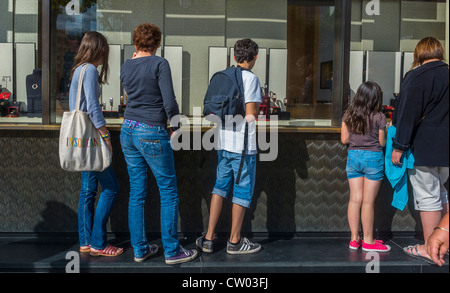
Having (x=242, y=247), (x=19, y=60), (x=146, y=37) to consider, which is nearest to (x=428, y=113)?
(x=242, y=247)

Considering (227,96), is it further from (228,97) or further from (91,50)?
(91,50)

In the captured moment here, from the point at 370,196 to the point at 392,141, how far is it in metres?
0.47

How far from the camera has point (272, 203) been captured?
4379 millimetres

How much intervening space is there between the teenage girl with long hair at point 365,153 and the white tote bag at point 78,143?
6.41 ft

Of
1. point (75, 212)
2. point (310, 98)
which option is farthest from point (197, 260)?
point (310, 98)

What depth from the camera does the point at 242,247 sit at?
3.94 m

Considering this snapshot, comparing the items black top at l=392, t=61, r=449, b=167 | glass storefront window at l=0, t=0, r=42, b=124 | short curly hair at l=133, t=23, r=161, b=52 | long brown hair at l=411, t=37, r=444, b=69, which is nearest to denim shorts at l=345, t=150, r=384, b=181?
black top at l=392, t=61, r=449, b=167

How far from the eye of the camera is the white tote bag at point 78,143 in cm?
354

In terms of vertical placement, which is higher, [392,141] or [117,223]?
[392,141]

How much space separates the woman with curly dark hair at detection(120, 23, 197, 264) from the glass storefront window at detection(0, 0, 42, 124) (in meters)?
1.47

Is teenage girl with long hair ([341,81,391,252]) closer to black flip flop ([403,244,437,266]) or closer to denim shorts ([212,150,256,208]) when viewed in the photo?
black flip flop ([403,244,437,266])
